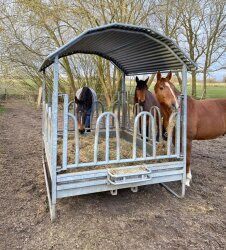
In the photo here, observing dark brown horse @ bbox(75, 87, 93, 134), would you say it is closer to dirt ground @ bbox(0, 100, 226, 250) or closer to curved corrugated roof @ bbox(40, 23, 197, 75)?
curved corrugated roof @ bbox(40, 23, 197, 75)

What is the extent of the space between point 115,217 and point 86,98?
A: 2264 millimetres

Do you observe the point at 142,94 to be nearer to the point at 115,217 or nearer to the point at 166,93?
the point at 166,93

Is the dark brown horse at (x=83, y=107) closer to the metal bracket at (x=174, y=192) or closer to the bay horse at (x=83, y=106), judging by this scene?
the bay horse at (x=83, y=106)

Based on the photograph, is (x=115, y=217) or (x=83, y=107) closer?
(x=115, y=217)

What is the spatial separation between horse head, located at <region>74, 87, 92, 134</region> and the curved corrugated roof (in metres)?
0.76

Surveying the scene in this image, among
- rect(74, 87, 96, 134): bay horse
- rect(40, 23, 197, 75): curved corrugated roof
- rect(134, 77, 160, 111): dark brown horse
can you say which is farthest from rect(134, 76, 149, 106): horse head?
rect(74, 87, 96, 134): bay horse

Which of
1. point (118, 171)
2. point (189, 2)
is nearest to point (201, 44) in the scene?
point (189, 2)

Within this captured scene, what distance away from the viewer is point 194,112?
3631 millimetres

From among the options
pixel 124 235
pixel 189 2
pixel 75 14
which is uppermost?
pixel 189 2

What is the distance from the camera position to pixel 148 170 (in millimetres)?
2809

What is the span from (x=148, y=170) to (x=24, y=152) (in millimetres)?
3505

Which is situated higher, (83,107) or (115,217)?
(83,107)

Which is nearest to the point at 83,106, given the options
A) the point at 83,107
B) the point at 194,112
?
the point at 83,107

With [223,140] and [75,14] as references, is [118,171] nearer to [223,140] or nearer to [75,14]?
[223,140]
